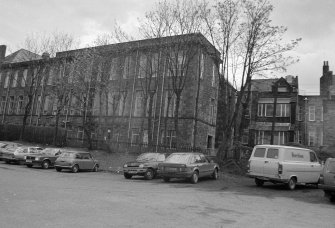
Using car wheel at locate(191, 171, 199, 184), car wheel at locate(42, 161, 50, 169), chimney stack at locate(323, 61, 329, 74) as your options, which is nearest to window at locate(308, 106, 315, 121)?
chimney stack at locate(323, 61, 329, 74)

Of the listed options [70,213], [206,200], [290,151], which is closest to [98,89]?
[290,151]

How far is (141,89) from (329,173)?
26.4 meters

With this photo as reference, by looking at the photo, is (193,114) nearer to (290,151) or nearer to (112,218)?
(290,151)

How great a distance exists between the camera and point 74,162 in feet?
76.8

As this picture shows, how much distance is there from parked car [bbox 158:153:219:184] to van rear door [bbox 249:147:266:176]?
297cm

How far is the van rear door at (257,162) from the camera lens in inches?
685

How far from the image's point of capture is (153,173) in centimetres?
2061

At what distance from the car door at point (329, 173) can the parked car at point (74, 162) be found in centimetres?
1563

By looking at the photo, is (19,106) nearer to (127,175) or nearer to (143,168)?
(127,175)

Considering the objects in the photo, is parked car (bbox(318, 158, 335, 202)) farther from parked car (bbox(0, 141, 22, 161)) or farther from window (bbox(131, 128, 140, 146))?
window (bbox(131, 128, 140, 146))

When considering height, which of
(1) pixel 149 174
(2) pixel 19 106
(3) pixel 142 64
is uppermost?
(3) pixel 142 64

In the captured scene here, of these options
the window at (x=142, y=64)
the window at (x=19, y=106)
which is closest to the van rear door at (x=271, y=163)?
the window at (x=142, y=64)

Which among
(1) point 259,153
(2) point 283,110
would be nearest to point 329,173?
(1) point 259,153

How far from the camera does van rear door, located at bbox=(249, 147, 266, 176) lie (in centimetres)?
1739
